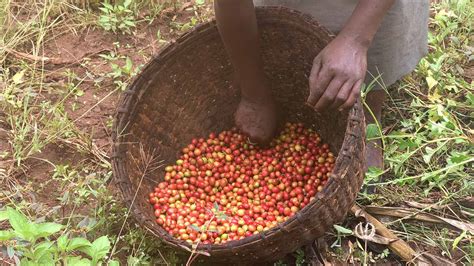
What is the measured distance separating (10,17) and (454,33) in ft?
6.95

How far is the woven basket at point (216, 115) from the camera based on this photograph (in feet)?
5.82

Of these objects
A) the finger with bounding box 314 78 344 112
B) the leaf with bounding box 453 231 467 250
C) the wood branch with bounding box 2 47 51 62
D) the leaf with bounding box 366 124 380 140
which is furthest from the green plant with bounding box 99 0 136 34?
the leaf with bounding box 453 231 467 250

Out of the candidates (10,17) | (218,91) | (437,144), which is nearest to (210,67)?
(218,91)

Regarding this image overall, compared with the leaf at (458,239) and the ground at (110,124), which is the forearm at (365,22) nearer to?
the ground at (110,124)

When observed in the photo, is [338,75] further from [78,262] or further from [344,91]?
[78,262]

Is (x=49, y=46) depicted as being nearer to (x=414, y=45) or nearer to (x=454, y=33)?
(x=414, y=45)

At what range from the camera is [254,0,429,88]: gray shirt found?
2.18 m

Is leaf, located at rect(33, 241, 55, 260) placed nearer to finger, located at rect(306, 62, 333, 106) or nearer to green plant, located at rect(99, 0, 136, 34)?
finger, located at rect(306, 62, 333, 106)

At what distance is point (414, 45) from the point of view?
7.70 feet

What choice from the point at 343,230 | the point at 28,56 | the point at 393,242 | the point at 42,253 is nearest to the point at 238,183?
the point at 343,230

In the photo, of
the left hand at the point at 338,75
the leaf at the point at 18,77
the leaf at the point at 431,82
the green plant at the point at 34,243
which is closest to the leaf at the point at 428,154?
the leaf at the point at 431,82

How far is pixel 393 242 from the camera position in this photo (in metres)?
2.02

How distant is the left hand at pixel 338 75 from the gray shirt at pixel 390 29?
38 centimetres

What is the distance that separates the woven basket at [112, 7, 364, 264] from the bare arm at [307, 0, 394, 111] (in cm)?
7
